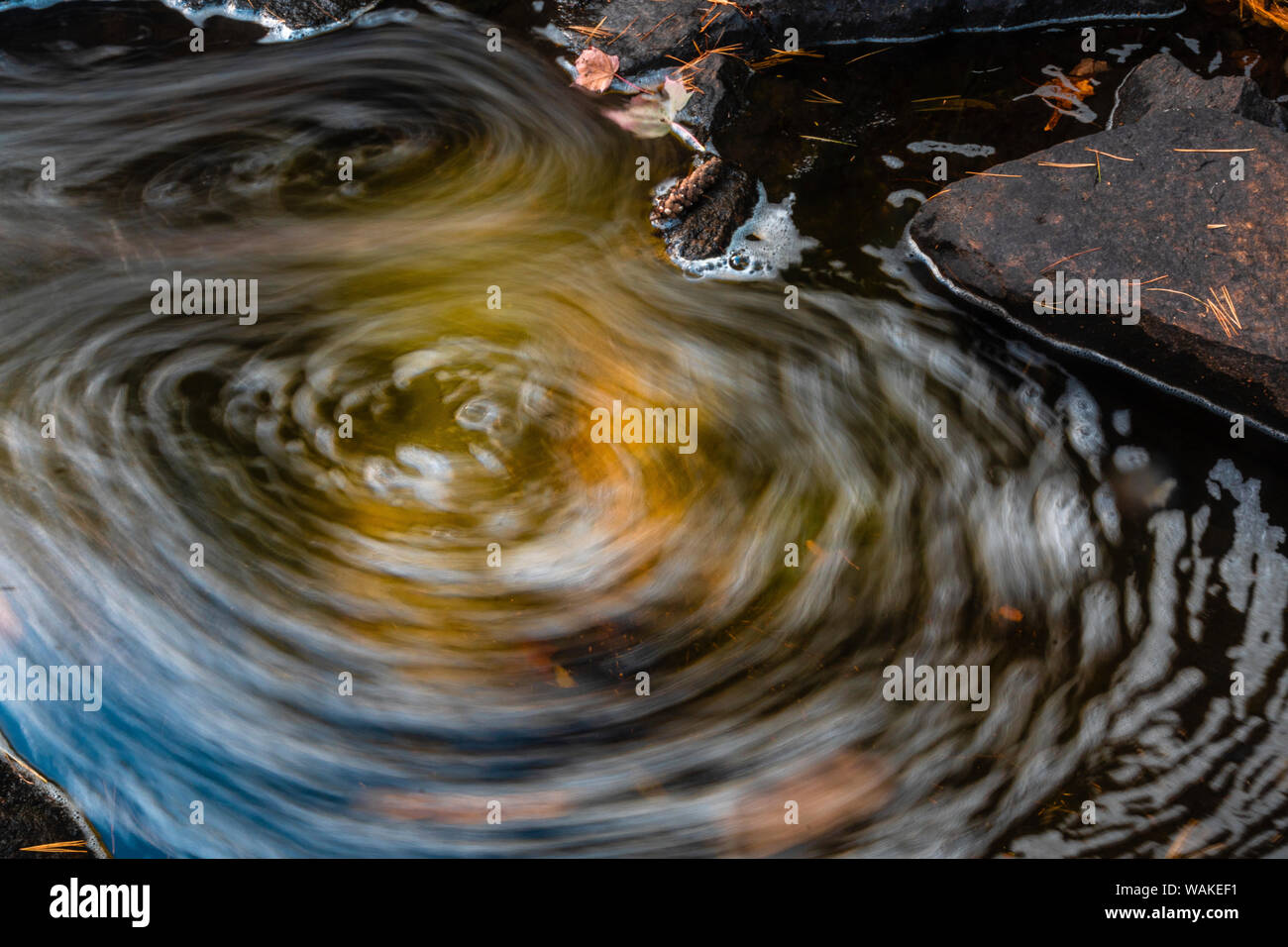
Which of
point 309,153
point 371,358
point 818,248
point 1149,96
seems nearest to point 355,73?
point 309,153

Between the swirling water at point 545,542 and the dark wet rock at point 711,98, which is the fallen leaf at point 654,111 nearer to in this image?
the dark wet rock at point 711,98

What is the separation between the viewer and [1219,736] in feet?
12.6

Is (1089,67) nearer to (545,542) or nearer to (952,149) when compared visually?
(952,149)

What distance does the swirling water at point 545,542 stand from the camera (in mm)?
3758

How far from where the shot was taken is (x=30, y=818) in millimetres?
3510

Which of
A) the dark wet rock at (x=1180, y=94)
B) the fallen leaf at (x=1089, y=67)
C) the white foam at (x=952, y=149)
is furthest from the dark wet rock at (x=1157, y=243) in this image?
the fallen leaf at (x=1089, y=67)

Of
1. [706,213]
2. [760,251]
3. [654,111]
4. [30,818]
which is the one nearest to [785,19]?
[654,111]

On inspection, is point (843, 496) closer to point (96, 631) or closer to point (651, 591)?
point (651, 591)

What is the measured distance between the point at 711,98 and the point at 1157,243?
2684 millimetres

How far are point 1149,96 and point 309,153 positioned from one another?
198 inches

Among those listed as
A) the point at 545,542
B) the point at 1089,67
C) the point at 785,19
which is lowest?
the point at 545,542

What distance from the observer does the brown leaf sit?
19.6ft

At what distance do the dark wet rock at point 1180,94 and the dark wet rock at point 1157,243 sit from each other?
0.85 feet

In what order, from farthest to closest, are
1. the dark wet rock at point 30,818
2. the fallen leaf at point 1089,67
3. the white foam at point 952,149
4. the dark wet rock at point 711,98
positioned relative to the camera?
the fallen leaf at point 1089,67, the dark wet rock at point 711,98, the white foam at point 952,149, the dark wet rock at point 30,818
